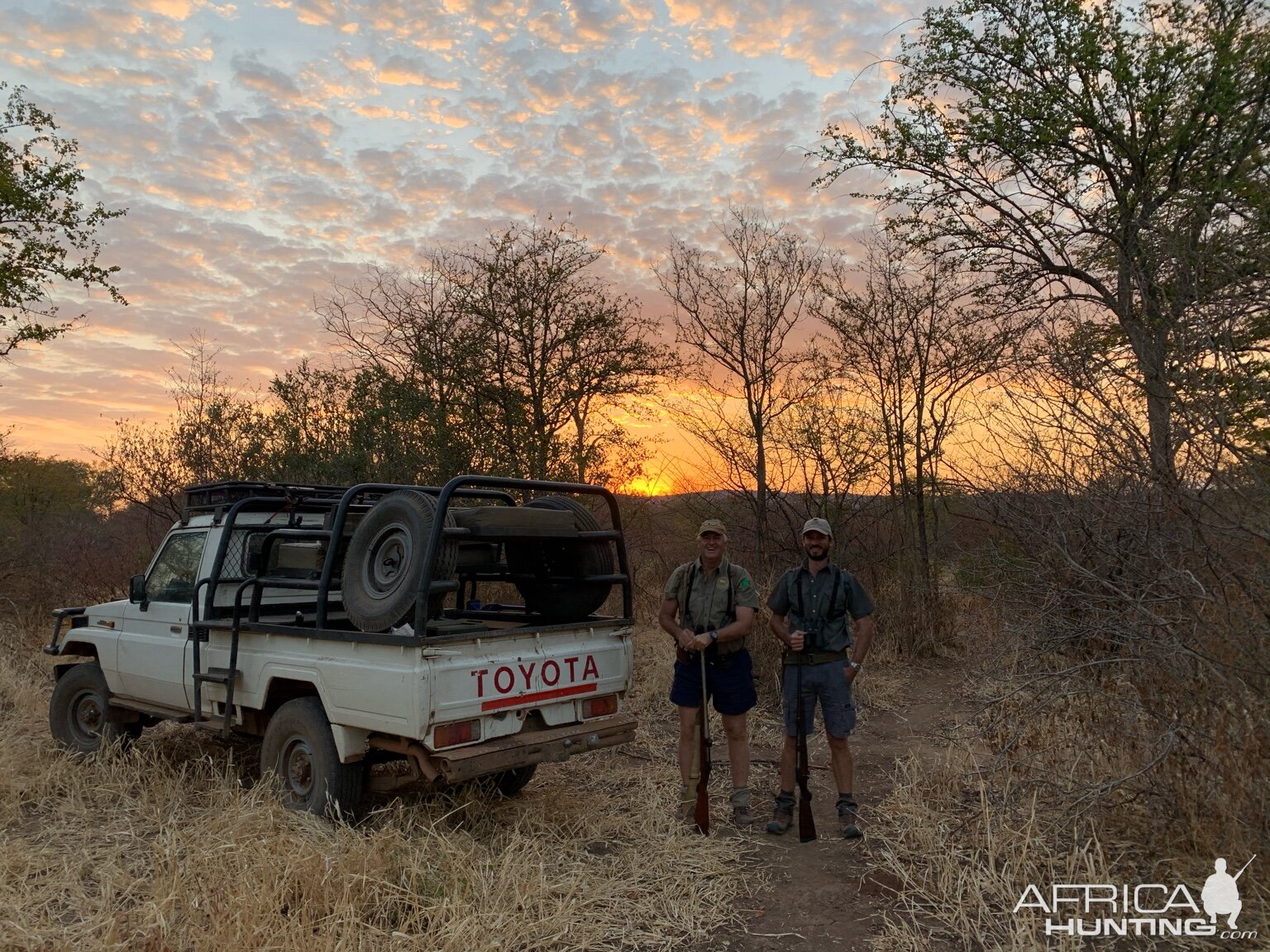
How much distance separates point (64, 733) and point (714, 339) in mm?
8839

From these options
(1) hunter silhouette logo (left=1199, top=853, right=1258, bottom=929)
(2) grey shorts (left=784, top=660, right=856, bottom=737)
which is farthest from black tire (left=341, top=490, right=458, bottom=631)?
(1) hunter silhouette logo (left=1199, top=853, right=1258, bottom=929)

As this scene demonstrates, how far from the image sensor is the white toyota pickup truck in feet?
14.4

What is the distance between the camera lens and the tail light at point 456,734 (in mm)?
4281

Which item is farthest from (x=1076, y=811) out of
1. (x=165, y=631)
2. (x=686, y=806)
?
(x=165, y=631)

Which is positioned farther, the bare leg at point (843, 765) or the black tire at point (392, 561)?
the bare leg at point (843, 765)

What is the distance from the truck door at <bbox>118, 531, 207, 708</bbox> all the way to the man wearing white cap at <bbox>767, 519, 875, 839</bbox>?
4002 mm

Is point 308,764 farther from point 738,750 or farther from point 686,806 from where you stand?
point 738,750

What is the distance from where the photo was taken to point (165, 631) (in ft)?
19.5

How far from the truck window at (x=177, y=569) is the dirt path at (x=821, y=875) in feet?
13.8

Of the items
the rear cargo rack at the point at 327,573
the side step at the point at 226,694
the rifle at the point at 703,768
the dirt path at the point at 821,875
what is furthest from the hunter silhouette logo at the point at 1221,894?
the side step at the point at 226,694

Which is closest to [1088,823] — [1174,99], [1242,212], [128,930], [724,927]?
[724,927]

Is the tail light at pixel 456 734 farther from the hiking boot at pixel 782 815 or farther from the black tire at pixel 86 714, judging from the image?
the black tire at pixel 86 714

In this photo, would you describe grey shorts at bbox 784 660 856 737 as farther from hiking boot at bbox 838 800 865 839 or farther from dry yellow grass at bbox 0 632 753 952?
dry yellow grass at bbox 0 632 753 952

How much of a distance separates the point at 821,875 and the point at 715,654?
135cm
